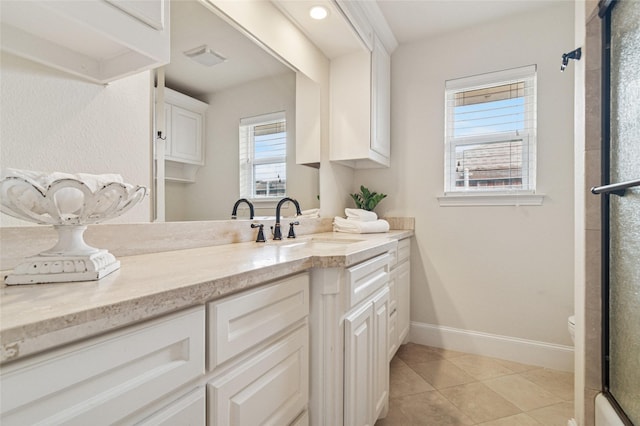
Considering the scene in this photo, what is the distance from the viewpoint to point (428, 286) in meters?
2.59

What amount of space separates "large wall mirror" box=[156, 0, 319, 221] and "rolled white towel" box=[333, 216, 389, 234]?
0.60 meters

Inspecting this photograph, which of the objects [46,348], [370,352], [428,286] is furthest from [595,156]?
[46,348]

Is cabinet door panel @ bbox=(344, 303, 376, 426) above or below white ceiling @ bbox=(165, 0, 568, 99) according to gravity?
below

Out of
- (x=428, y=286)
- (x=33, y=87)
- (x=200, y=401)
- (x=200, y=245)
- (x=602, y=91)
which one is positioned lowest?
(x=428, y=286)

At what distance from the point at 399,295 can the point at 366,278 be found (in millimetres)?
1091

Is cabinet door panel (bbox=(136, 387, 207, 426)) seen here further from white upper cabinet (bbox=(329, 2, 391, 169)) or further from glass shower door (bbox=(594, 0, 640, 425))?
white upper cabinet (bbox=(329, 2, 391, 169))

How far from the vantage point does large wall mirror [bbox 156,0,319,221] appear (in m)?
1.28

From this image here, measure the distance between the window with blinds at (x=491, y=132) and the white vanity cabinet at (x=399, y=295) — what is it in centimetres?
66

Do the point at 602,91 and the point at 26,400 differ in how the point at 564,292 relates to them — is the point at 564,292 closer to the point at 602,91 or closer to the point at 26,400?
the point at 602,91

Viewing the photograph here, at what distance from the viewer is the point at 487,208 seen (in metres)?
2.39

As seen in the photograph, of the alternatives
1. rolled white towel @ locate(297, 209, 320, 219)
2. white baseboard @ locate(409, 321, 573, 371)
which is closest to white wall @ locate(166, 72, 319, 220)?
rolled white towel @ locate(297, 209, 320, 219)

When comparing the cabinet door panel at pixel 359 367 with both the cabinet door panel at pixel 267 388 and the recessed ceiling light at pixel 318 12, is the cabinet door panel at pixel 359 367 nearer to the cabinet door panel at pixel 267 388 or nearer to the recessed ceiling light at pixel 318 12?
the cabinet door panel at pixel 267 388

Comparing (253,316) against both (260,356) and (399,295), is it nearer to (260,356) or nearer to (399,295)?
(260,356)

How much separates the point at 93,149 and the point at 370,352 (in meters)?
1.27
